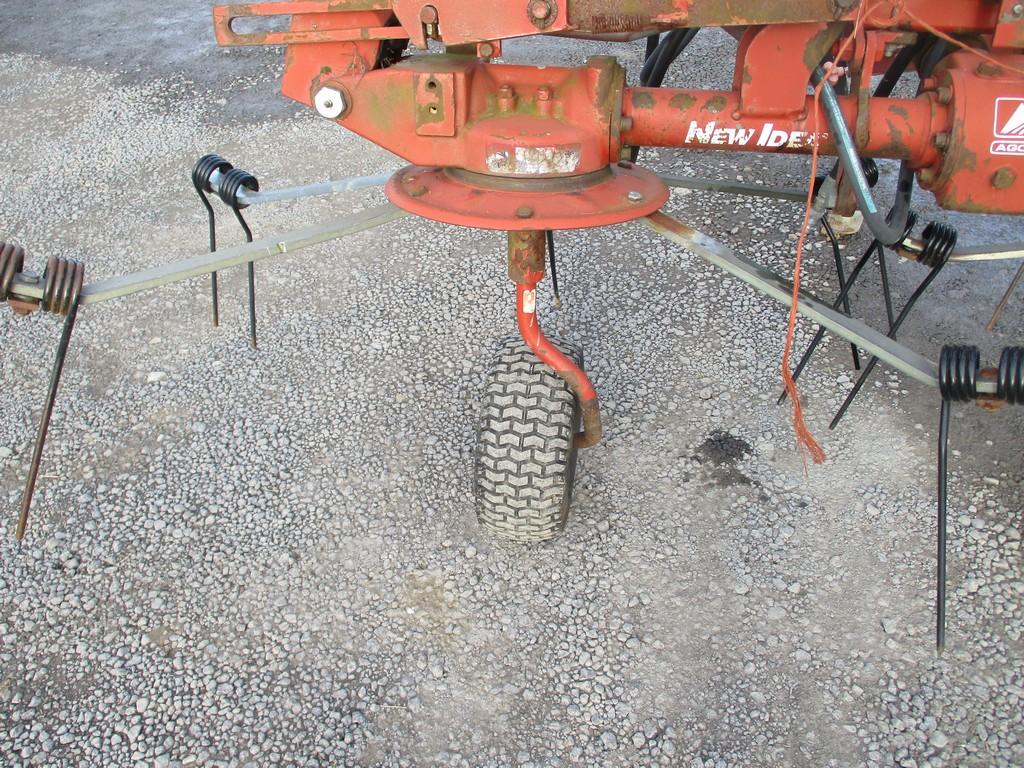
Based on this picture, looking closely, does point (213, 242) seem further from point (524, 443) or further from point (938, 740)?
point (938, 740)

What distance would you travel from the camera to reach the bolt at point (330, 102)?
149 cm

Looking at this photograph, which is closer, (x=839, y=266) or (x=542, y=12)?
(x=542, y=12)

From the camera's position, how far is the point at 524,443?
Answer: 171 centimetres

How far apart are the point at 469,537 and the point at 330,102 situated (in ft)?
3.29

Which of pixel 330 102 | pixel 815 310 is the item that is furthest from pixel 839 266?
pixel 330 102

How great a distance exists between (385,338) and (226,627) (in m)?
1.07

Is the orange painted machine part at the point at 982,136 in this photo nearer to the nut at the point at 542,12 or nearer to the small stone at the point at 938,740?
the nut at the point at 542,12

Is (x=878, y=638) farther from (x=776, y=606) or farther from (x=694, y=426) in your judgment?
(x=694, y=426)

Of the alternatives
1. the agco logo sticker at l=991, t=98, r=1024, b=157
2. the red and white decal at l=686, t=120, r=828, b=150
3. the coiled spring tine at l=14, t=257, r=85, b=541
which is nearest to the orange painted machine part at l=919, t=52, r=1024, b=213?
the agco logo sticker at l=991, t=98, r=1024, b=157

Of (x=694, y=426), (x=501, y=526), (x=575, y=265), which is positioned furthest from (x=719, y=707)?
(x=575, y=265)

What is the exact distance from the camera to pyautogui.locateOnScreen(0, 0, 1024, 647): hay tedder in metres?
1.37

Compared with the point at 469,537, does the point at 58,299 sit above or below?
above

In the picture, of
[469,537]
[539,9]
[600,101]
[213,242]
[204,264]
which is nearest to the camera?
[539,9]

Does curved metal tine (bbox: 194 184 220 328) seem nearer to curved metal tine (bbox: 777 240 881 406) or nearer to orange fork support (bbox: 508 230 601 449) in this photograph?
orange fork support (bbox: 508 230 601 449)
